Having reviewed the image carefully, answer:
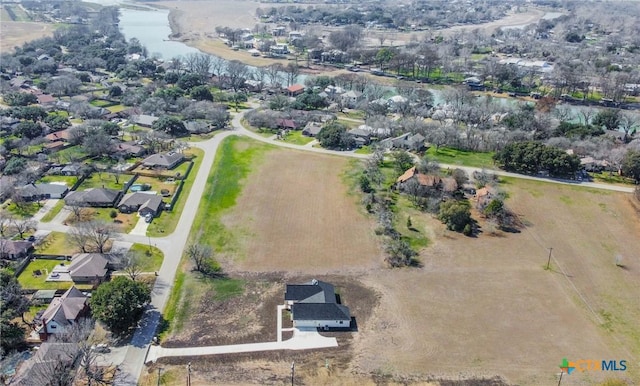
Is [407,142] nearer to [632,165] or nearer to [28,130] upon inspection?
[632,165]

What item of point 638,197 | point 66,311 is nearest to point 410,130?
point 638,197

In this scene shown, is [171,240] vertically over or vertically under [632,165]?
under

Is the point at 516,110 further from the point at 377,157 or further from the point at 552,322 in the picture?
the point at 552,322

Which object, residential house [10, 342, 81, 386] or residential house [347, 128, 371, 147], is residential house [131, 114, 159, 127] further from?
residential house [10, 342, 81, 386]

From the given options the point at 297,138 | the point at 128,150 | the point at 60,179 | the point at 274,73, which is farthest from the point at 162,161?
the point at 274,73

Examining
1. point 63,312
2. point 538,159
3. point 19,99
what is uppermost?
point 538,159

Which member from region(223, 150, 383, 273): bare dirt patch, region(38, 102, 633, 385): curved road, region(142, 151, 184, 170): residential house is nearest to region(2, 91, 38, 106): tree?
region(38, 102, 633, 385): curved road
